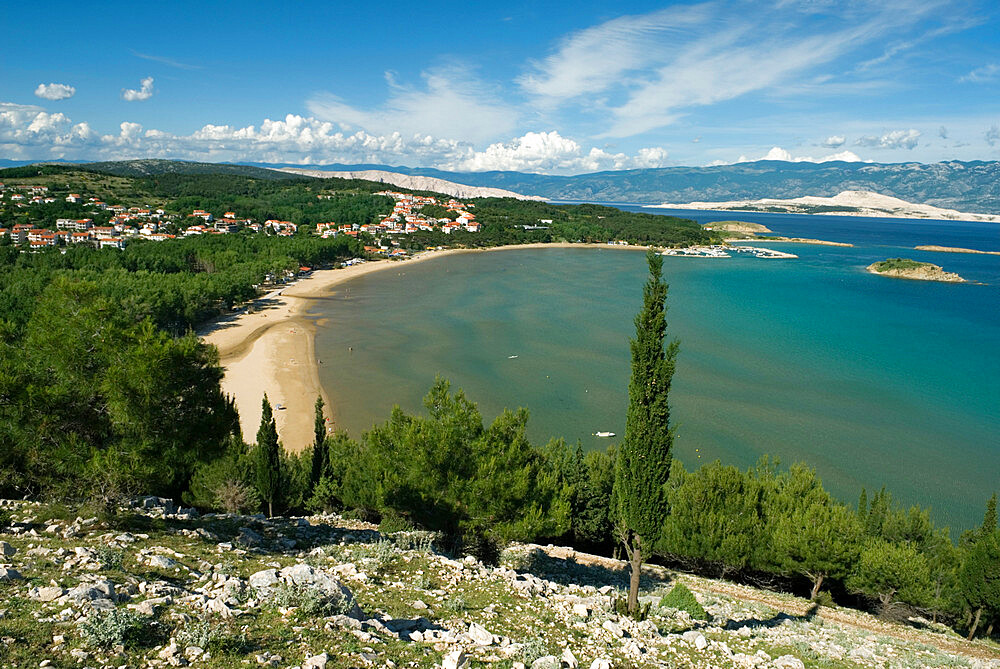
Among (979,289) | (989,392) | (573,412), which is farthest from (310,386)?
(979,289)

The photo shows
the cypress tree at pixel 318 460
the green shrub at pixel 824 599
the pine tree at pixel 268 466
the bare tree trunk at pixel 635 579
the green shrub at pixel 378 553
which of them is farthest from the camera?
the cypress tree at pixel 318 460

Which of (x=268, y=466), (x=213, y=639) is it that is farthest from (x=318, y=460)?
(x=213, y=639)

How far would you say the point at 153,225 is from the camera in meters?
100

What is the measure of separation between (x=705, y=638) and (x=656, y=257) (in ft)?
23.8

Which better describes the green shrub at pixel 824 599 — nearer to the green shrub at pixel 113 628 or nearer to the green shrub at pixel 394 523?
the green shrub at pixel 394 523

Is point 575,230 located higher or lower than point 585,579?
higher

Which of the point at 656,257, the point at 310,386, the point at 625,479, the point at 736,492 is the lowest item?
the point at 310,386

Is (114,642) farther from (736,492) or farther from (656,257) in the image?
(736,492)

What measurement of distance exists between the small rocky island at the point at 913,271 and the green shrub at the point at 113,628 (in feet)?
372

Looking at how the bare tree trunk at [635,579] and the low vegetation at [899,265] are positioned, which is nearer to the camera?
the bare tree trunk at [635,579]

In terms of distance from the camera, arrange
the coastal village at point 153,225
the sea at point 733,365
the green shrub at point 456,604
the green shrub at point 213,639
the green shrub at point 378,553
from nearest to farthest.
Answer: the green shrub at point 213,639, the green shrub at point 456,604, the green shrub at point 378,553, the sea at point 733,365, the coastal village at point 153,225

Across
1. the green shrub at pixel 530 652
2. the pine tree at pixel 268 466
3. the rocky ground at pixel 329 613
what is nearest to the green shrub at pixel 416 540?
the rocky ground at pixel 329 613

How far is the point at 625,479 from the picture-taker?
1235 centimetres

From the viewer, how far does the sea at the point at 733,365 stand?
29.4 metres
